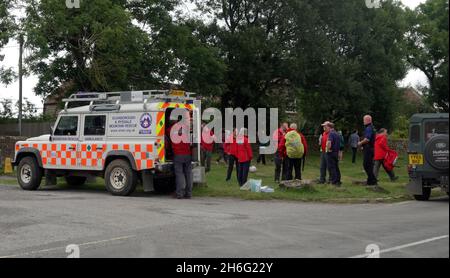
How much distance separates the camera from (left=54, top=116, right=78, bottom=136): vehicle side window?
1516 cm

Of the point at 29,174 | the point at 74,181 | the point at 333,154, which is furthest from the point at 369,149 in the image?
the point at 29,174

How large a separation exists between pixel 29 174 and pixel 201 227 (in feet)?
27.3

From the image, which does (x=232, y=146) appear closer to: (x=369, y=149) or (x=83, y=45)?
(x=369, y=149)

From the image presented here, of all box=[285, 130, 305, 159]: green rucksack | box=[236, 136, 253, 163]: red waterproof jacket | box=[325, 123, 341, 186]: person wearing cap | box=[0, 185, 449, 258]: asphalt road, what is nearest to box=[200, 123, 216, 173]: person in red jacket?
box=[236, 136, 253, 163]: red waterproof jacket

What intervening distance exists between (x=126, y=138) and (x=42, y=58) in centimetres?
1117

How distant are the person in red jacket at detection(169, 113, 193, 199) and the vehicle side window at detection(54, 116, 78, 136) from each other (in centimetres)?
288

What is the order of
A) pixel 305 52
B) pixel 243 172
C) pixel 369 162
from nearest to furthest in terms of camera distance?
pixel 369 162 → pixel 243 172 → pixel 305 52

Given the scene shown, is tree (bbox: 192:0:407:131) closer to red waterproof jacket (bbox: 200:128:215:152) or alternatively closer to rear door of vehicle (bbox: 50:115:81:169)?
red waterproof jacket (bbox: 200:128:215:152)

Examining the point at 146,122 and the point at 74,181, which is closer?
the point at 146,122

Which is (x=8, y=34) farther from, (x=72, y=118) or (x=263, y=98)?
(x=263, y=98)

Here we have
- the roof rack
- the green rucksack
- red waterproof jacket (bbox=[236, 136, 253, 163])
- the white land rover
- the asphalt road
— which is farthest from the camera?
red waterproof jacket (bbox=[236, 136, 253, 163])

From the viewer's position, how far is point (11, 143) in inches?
934

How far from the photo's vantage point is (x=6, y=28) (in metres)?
24.4

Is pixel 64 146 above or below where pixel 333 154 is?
above
